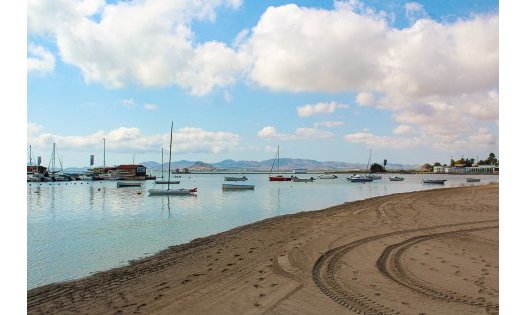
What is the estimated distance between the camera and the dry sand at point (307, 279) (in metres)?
7.76

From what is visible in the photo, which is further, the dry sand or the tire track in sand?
the dry sand

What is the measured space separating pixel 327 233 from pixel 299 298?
876cm

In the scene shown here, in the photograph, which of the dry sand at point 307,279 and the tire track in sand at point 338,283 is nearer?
the tire track in sand at point 338,283

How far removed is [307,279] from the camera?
9477mm

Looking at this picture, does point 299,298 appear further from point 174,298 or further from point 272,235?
point 272,235

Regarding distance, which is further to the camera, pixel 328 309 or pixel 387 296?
pixel 387 296

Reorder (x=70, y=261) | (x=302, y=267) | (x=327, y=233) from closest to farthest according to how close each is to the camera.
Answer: (x=302, y=267)
(x=70, y=261)
(x=327, y=233)

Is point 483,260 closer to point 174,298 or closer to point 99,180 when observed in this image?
point 174,298

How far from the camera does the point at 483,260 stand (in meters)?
11.1

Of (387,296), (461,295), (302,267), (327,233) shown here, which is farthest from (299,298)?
(327,233)

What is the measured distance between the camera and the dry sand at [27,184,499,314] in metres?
7.76

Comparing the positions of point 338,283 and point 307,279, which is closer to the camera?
point 338,283
